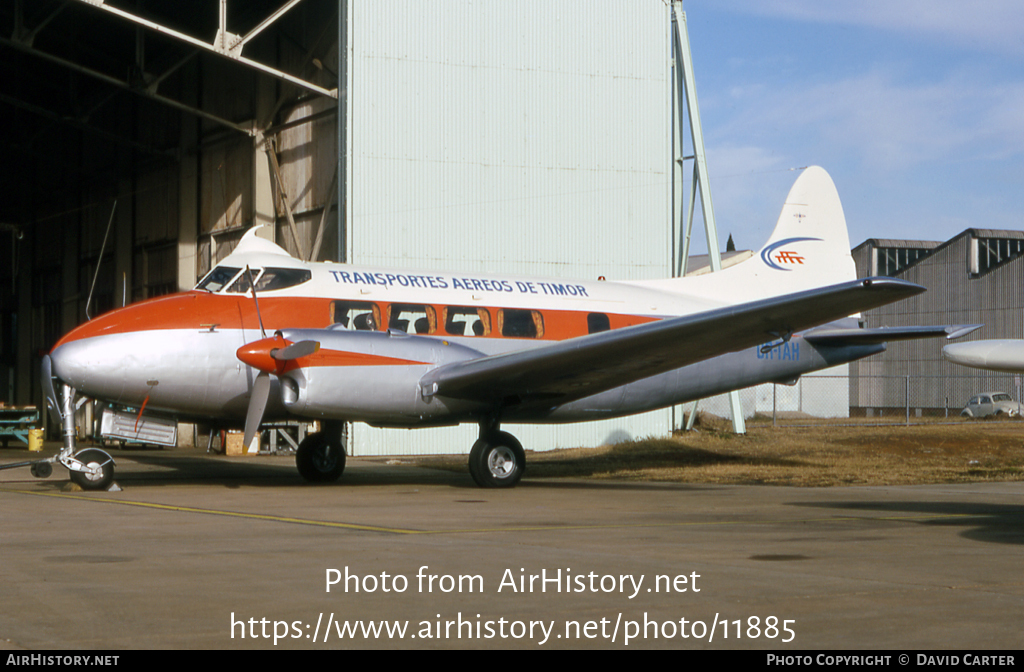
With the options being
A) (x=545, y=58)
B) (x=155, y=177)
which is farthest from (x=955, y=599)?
(x=155, y=177)

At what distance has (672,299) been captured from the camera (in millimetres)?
16953

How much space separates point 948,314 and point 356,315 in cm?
5011

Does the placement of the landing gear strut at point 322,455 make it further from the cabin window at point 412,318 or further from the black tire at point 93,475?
the black tire at point 93,475

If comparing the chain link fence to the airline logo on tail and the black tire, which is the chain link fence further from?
the black tire

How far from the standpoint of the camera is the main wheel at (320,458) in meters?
15.4

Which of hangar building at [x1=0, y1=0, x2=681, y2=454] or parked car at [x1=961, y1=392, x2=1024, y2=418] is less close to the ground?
hangar building at [x1=0, y1=0, x2=681, y2=454]

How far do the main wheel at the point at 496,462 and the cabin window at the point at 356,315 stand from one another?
7.43 ft

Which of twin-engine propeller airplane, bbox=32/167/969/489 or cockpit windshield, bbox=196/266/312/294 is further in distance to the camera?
cockpit windshield, bbox=196/266/312/294

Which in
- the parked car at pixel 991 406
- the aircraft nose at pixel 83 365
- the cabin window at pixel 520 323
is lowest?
the parked car at pixel 991 406

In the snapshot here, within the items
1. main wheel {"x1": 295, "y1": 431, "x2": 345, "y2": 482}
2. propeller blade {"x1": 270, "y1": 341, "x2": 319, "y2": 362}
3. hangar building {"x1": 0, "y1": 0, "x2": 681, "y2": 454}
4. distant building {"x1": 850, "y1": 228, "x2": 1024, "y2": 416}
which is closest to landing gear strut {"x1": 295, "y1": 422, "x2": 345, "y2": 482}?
main wheel {"x1": 295, "y1": 431, "x2": 345, "y2": 482}

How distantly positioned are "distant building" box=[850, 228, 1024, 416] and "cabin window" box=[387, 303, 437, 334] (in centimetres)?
4218

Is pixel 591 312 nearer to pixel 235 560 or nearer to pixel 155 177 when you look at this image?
pixel 235 560

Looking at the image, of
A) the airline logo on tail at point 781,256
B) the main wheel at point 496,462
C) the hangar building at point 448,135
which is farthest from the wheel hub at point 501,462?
the hangar building at point 448,135

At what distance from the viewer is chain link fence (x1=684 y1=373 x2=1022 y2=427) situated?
43.4 metres
